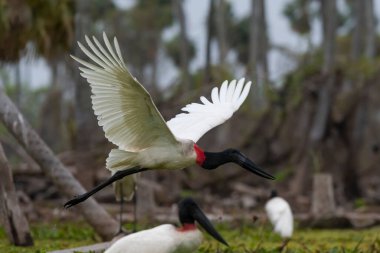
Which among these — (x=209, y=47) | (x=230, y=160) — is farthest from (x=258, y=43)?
(x=230, y=160)

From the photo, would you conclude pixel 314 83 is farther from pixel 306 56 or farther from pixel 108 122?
pixel 108 122

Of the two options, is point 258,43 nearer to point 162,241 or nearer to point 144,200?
point 144,200

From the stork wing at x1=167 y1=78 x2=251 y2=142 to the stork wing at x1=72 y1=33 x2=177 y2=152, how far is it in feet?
1.99

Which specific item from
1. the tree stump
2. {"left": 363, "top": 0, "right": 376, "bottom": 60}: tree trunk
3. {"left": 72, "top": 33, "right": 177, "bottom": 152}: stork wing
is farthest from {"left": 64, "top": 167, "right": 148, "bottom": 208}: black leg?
{"left": 363, "top": 0, "right": 376, "bottom": 60}: tree trunk

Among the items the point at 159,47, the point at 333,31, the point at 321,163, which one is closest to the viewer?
the point at 321,163

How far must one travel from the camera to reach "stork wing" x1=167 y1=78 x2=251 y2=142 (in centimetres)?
868

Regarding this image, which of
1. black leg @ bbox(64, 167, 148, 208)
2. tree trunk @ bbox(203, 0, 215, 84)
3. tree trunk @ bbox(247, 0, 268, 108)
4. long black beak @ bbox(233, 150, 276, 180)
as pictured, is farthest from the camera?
tree trunk @ bbox(203, 0, 215, 84)

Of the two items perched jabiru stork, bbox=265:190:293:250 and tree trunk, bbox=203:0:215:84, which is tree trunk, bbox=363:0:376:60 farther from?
perched jabiru stork, bbox=265:190:293:250

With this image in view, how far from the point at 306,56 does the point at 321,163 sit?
2536mm

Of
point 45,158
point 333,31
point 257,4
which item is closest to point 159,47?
point 257,4

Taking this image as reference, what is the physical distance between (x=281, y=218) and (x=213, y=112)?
9.64 ft

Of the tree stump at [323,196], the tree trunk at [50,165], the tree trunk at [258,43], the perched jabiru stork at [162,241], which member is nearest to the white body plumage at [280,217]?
the tree trunk at [50,165]

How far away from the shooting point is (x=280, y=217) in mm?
11492

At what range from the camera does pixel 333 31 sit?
74.9 ft
